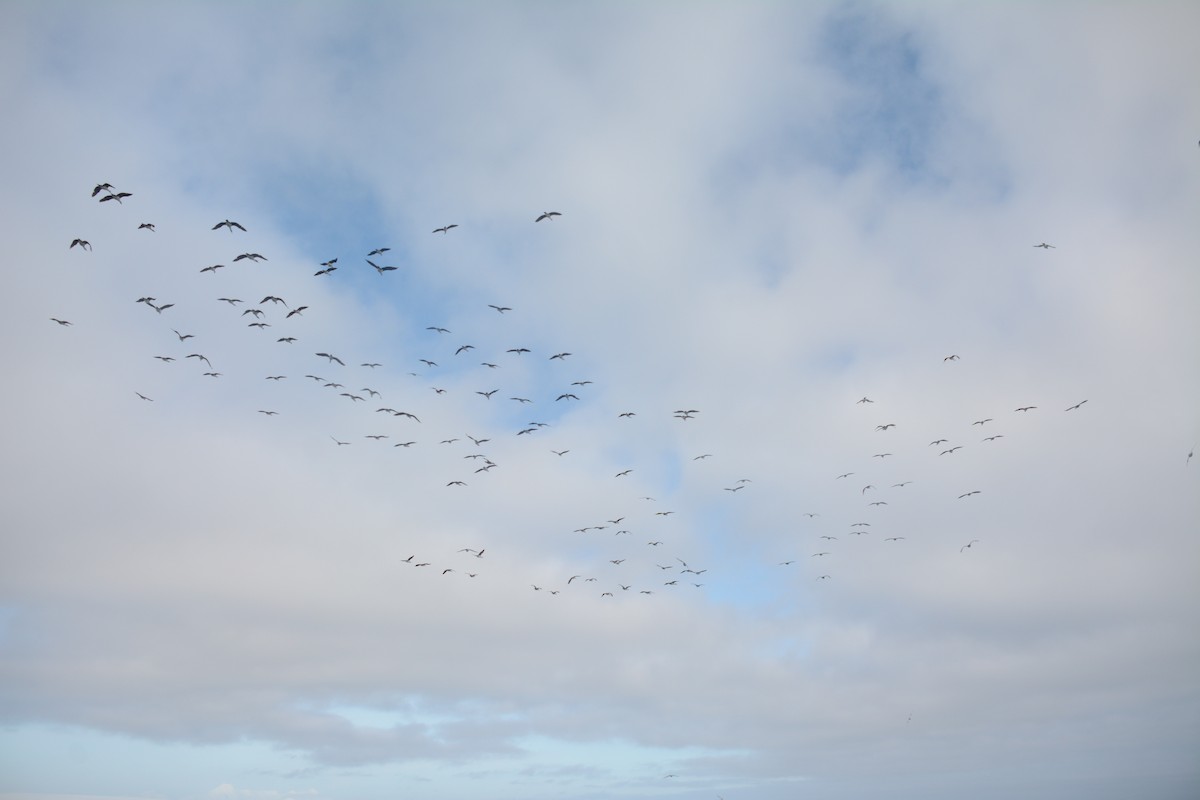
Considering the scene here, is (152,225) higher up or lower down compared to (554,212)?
lower down

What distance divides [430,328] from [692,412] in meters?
40.3

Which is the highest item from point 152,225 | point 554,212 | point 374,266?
point 554,212

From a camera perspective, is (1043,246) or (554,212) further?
(1043,246)

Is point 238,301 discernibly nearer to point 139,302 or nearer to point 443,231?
point 139,302

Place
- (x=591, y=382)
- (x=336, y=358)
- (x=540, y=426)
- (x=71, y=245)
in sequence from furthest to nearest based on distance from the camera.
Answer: (x=540, y=426)
(x=591, y=382)
(x=336, y=358)
(x=71, y=245)

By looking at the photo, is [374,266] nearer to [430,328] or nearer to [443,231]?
[443,231]

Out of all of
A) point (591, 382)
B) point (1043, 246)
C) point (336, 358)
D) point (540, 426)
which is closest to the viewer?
point (336, 358)

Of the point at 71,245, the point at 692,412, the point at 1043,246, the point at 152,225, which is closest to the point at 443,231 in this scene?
the point at 152,225

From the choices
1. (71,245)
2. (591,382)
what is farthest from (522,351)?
(71,245)

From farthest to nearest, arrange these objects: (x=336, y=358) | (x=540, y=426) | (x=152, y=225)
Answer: (x=540, y=426), (x=336, y=358), (x=152, y=225)

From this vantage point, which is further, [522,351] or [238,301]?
[522,351]

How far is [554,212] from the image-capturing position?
86750 mm

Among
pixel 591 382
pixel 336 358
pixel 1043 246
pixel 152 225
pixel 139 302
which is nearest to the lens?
pixel 152 225

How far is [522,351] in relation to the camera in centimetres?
10588
